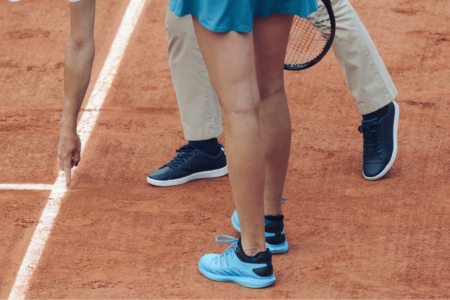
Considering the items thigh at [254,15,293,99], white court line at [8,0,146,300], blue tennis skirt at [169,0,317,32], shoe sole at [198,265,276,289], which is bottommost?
white court line at [8,0,146,300]

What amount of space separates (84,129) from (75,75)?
1.62 meters

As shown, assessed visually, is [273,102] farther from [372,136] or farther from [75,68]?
[372,136]

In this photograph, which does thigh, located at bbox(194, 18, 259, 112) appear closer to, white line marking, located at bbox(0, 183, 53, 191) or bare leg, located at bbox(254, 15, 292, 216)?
bare leg, located at bbox(254, 15, 292, 216)

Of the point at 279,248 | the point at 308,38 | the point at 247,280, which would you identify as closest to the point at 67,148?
the point at 247,280

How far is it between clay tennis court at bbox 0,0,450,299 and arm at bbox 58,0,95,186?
0.54m

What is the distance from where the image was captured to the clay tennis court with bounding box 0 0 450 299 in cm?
454

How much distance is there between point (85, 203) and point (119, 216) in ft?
0.75

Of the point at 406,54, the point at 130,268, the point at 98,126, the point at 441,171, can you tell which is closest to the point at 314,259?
the point at 130,268

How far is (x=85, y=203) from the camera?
5.24 metres

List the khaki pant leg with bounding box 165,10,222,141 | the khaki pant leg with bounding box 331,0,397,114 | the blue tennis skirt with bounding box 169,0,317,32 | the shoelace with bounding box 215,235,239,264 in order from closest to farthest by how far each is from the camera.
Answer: the blue tennis skirt with bounding box 169,0,317,32 < the shoelace with bounding box 215,235,239,264 < the khaki pant leg with bounding box 165,10,222,141 < the khaki pant leg with bounding box 331,0,397,114

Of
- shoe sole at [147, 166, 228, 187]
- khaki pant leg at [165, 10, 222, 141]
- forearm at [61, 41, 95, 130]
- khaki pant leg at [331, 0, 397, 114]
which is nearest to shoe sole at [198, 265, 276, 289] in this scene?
forearm at [61, 41, 95, 130]

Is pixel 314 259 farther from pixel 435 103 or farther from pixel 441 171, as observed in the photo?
pixel 435 103

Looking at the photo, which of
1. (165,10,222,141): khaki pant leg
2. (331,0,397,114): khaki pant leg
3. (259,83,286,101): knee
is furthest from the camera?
(331,0,397,114): khaki pant leg

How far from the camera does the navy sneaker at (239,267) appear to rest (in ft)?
14.5
